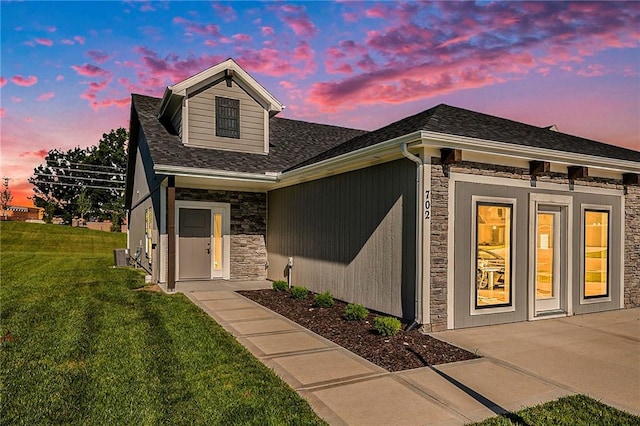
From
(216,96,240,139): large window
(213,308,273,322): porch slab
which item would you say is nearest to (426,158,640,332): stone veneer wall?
(213,308,273,322): porch slab

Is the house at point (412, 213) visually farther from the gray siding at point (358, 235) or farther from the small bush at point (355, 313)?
the small bush at point (355, 313)

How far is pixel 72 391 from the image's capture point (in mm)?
3748

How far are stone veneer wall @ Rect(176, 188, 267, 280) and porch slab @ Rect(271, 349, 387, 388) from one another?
733cm

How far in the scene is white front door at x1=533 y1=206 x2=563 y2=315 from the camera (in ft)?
24.7

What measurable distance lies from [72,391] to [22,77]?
12159 mm

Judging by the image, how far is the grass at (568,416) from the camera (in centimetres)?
326

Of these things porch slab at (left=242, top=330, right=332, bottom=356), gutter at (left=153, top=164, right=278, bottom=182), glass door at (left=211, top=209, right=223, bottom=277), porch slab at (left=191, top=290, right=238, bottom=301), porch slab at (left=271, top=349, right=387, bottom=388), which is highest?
gutter at (left=153, top=164, right=278, bottom=182)

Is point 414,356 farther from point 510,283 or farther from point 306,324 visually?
point 510,283

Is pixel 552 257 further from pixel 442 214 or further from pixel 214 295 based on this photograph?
pixel 214 295

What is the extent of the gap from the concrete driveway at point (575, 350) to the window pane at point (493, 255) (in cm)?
52

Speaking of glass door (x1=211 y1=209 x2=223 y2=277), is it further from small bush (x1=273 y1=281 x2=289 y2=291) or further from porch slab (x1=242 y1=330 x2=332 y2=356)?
porch slab (x1=242 y1=330 x2=332 y2=356)

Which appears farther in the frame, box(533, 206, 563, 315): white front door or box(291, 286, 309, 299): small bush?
box(291, 286, 309, 299): small bush

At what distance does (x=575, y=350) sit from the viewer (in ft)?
17.7

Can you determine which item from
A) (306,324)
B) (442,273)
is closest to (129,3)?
(306,324)
